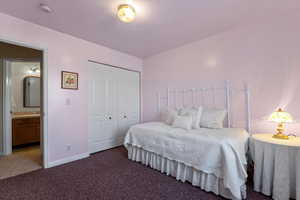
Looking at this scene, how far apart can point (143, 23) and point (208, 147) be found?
7.16 feet

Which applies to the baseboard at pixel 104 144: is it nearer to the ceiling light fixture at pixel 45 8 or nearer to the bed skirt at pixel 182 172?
the bed skirt at pixel 182 172

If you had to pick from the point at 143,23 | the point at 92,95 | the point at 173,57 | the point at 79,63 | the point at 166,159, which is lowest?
the point at 166,159

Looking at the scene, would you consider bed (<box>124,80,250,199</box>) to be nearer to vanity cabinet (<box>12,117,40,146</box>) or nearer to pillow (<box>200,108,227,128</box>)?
pillow (<box>200,108,227,128</box>)

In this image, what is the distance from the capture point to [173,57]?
3.61 m

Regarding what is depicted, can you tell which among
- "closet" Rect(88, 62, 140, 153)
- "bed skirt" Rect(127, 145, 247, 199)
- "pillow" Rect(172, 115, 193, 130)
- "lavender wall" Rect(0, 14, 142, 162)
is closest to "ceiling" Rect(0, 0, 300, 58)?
"lavender wall" Rect(0, 14, 142, 162)

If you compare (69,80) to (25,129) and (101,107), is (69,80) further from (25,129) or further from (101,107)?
(25,129)

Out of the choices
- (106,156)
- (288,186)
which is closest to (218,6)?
(288,186)

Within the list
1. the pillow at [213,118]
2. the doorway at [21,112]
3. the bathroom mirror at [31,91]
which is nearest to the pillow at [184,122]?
the pillow at [213,118]

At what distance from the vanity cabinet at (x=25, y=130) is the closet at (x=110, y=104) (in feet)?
6.47

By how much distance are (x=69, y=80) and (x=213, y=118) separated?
2.80 m

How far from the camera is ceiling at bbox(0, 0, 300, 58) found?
198 centimetres

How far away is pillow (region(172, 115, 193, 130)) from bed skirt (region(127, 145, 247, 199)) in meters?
0.60

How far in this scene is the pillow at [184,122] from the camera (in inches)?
97.1

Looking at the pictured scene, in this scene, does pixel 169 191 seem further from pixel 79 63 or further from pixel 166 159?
pixel 79 63
